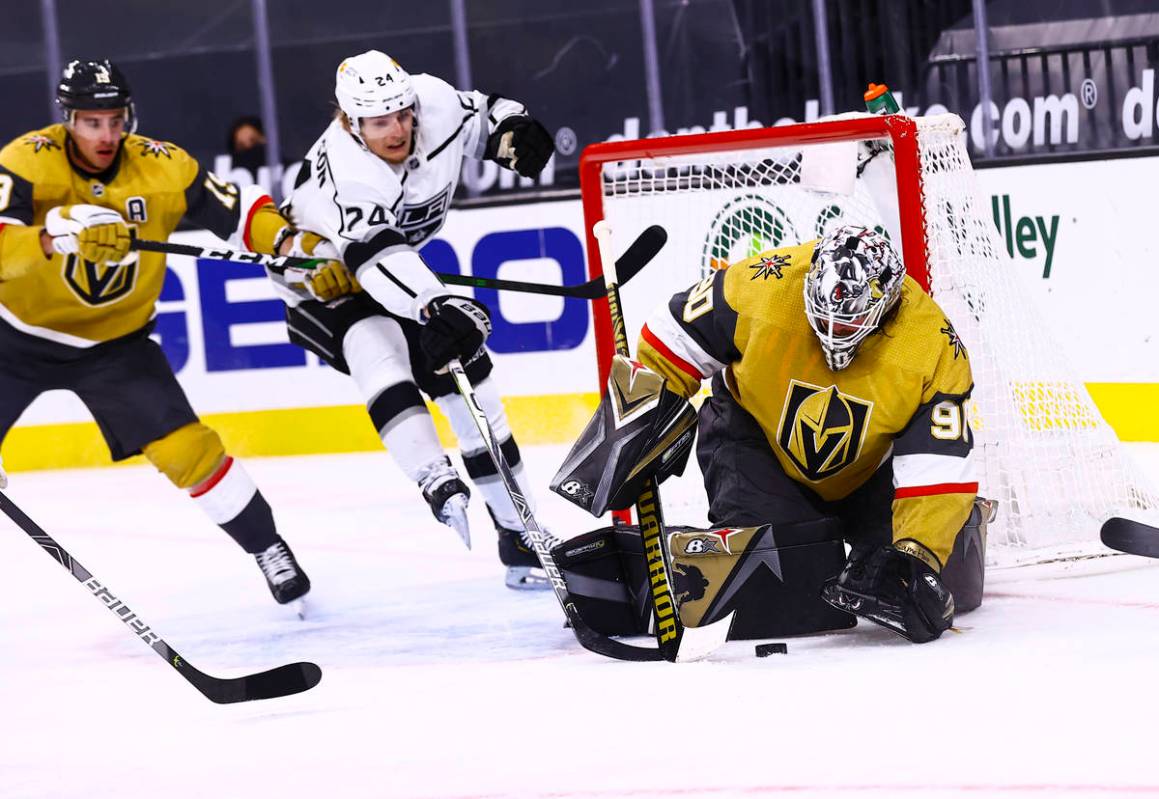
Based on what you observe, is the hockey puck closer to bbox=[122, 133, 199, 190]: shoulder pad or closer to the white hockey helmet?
the white hockey helmet

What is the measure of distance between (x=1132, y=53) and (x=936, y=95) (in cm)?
63

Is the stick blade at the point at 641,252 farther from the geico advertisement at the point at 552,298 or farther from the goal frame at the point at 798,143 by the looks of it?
the geico advertisement at the point at 552,298

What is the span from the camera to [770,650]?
2.52 m

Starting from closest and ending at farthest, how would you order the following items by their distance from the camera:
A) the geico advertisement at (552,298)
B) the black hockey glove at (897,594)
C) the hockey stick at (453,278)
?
the black hockey glove at (897,594) → the hockey stick at (453,278) → the geico advertisement at (552,298)

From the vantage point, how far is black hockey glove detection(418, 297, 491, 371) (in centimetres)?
288

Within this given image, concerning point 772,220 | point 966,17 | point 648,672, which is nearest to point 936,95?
point 966,17

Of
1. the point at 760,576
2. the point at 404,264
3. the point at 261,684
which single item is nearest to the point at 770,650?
the point at 760,576

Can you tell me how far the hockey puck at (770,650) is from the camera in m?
2.51

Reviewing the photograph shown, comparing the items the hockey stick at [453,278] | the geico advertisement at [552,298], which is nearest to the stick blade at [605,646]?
the hockey stick at [453,278]

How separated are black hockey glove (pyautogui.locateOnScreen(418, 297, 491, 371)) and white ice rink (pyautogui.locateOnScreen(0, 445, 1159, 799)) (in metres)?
0.51

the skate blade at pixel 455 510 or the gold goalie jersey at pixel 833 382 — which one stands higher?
the gold goalie jersey at pixel 833 382

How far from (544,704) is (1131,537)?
1.31m

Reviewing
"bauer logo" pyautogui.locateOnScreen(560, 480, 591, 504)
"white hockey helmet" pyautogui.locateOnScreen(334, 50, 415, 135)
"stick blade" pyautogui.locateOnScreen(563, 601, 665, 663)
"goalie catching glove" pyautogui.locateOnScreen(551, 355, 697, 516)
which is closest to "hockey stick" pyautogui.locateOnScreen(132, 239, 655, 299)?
"white hockey helmet" pyautogui.locateOnScreen(334, 50, 415, 135)

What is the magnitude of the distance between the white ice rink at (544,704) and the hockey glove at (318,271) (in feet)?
2.13
